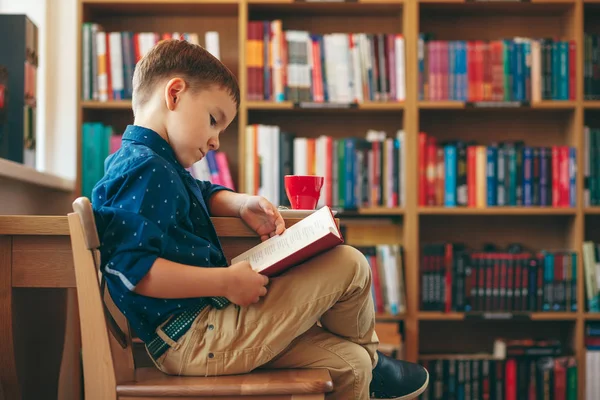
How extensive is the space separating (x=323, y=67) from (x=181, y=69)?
1.56 m

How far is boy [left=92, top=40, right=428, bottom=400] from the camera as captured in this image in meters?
1.07

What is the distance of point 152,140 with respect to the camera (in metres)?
1.22

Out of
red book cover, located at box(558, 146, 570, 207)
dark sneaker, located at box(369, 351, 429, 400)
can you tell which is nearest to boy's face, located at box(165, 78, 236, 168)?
dark sneaker, located at box(369, 351, 429, 400)

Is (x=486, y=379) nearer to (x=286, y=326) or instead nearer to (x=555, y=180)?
(x=555, y=180)

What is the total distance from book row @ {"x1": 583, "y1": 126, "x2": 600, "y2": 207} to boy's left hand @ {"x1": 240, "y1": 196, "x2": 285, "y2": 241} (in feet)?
6.29

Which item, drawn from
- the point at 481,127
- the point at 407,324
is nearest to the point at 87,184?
the point at 407,324

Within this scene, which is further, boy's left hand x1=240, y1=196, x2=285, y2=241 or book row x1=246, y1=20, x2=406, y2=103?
book row x1=246, y1=20, x2=406, y2=103

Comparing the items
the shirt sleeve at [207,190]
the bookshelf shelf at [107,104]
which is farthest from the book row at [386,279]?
the shirt sleeve at [207,190]

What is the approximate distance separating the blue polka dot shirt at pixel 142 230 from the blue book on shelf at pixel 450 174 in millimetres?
1719

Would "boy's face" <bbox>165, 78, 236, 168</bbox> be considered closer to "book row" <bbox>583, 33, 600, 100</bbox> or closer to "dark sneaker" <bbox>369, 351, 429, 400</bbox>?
"dark sneaker" <bbox>369, 351, 429, 400</bbox>

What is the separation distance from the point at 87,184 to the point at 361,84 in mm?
1130

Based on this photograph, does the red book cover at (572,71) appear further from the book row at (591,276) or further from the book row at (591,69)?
the book row at (591,276)

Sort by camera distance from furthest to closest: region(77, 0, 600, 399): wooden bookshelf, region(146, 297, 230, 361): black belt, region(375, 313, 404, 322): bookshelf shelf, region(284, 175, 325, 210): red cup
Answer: region(77, 0, 600, 399): wooden bookshelf
region(375, 313, 404, 322): bookshelf shelf
region(284, 175, 325, 210): red cup
region(146, 297, 230, 361): black belt

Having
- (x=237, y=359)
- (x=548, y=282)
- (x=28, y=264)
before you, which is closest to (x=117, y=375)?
(x=237, y=359)
